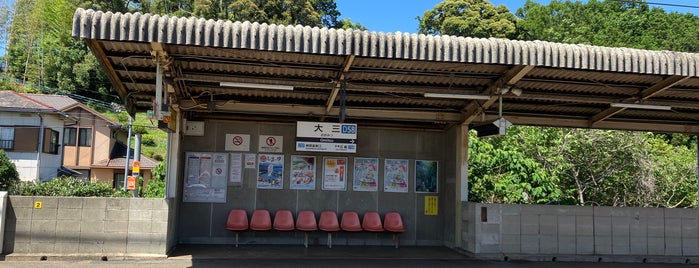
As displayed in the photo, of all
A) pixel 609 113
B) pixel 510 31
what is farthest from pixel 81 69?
pixel 609 113

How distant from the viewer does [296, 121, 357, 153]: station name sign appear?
1073cm

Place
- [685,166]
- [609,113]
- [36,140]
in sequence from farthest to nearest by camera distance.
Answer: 1. [36,140]
2. [685,166]
3. [609,113]

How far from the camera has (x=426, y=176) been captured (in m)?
12.1

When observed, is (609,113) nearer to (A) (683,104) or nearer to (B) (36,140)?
(A) (683,104)

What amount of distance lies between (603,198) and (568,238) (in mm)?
6933

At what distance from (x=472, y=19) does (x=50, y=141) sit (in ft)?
122

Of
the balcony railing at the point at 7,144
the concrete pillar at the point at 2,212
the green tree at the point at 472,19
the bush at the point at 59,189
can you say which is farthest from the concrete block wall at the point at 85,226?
the green tree at the point at 472,19

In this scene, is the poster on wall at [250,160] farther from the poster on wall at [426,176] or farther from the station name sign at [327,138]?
the poster on wall at [426,176]

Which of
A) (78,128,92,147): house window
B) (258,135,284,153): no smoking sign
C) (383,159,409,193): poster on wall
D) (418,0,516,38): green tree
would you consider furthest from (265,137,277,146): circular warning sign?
(418,0,516,38): green tree

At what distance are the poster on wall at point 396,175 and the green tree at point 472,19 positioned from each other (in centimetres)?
4217

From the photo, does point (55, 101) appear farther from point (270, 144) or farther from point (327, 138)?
point (327, 138)

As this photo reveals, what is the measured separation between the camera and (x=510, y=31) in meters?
52.2

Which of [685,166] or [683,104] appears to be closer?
[683,104]

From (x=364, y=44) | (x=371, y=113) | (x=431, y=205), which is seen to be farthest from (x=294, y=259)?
(x=364, y=44)
